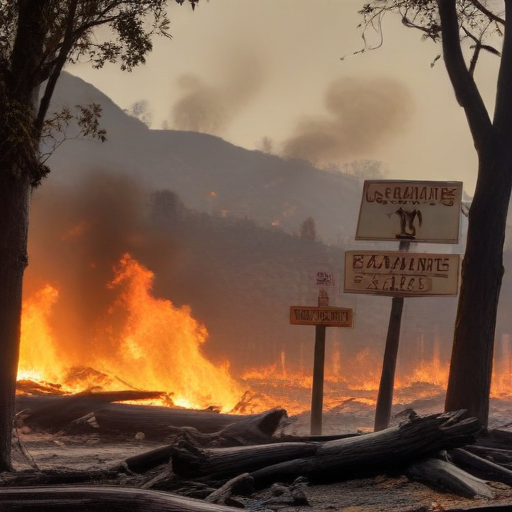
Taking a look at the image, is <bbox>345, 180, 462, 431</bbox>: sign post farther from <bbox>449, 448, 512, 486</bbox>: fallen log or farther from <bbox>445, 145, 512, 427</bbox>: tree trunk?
<bbox>449, 448, 512, 486</bbox>: fallen log

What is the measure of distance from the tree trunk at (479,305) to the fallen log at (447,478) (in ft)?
9.96

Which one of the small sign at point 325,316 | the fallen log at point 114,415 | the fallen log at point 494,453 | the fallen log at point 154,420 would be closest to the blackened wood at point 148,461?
the fallen log at point 114,415

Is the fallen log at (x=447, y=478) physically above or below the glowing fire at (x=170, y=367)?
above

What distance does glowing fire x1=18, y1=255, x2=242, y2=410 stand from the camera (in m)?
28.4

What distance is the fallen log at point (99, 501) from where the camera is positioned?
23.0 feet

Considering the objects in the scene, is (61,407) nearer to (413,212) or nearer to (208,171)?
(413,212)

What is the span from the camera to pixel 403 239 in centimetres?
1327

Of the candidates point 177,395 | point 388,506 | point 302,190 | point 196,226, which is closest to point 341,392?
point 177,395

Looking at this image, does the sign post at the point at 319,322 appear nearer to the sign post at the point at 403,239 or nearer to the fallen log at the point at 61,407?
the sign post at the point at 403,239

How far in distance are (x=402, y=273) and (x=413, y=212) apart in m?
1.13

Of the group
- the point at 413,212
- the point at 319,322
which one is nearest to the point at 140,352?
the point at 319,322

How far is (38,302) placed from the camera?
132 feet

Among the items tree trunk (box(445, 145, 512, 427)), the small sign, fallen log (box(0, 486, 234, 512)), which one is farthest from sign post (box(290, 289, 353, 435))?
fallen log (box(0, 486, 234, 512))

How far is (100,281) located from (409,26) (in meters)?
32.7
